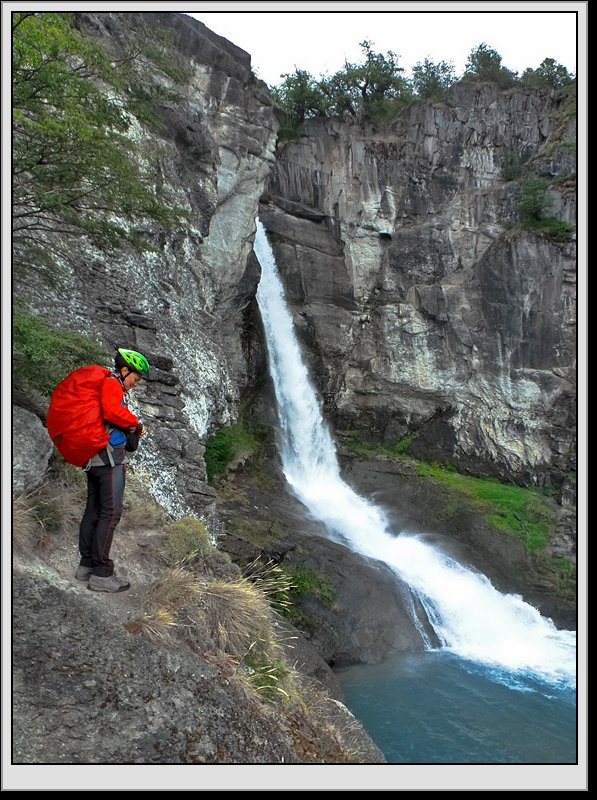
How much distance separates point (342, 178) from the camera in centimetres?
2675

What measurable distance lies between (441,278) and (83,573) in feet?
78.6

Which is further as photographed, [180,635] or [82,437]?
[180,635]

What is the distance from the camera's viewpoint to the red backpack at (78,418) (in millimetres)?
3729

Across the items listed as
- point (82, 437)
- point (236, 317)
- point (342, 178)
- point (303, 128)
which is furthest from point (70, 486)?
point (303, 128)

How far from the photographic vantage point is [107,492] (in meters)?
4.01

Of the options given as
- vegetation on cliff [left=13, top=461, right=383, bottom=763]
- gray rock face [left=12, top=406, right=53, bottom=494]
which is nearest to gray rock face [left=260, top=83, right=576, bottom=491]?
vegetation on cliff [left=13, top=461, right=383, bottom=763]

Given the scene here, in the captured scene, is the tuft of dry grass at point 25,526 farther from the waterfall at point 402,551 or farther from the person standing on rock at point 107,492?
the waterfall at point 402,551

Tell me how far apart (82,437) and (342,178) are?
26008mm

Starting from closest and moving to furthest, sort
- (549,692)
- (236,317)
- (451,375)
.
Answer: (549,692)
(236,317)
(451,375)

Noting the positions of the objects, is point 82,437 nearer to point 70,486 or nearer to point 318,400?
point 70,486

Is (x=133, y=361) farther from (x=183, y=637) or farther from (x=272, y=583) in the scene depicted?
(x=272, y=583)

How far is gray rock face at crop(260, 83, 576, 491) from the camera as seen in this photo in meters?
23.2

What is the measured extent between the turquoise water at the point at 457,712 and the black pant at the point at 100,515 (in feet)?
22.5

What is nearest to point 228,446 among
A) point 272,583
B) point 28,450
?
point 272,583
